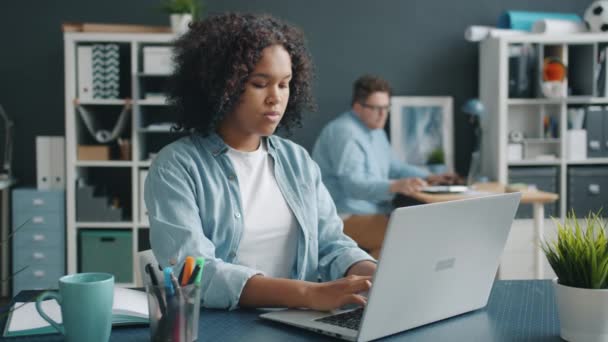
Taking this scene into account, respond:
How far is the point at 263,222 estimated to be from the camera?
1.63 m

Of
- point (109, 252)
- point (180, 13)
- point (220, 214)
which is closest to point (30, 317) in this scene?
point (220, 214)

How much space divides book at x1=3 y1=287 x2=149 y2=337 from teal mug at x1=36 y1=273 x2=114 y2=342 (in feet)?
0.36

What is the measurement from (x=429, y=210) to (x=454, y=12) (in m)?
3.58

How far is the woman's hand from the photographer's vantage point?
1247 millimetres

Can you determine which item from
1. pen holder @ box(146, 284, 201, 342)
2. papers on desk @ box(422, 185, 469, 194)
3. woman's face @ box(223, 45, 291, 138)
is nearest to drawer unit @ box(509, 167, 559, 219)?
papers on desk @ box(422, 185, 469, 194)

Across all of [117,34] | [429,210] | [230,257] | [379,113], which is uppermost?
[117,34]

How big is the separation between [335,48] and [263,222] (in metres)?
2.94

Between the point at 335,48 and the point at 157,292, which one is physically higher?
the point at 335,48

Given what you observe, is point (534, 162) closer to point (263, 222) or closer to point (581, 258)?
point (263, 222)

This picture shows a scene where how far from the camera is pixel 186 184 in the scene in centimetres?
150

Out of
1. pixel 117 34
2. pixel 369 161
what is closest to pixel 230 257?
pixel 369 161

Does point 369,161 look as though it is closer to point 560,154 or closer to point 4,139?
point 560,154

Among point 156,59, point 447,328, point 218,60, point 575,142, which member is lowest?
point 447,328

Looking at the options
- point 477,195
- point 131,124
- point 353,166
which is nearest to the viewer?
point 477,195
